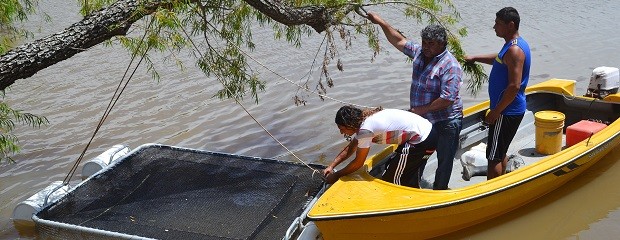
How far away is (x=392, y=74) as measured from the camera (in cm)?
1155

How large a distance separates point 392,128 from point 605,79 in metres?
3.70

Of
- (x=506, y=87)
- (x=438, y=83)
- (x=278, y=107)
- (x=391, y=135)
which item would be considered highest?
(x=438, y=83)

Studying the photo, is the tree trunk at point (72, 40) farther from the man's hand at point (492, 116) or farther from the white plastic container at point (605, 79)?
the white plastic container at point (605, 79)

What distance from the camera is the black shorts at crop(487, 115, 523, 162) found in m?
6.21

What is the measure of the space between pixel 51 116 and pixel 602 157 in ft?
23.7

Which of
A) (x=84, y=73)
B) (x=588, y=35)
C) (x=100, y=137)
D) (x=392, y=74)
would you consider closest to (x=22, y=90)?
(x=84, y=73)

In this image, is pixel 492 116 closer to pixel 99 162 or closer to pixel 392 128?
pixel 392 128

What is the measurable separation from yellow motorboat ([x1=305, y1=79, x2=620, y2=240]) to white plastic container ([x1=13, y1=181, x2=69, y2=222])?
8.23 ft

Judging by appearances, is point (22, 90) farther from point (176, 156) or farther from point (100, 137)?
point (176, 156)

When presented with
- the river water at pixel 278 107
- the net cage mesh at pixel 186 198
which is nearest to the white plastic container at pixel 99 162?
the net cage mesh at pixel 186 198

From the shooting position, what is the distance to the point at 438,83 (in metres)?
5.75

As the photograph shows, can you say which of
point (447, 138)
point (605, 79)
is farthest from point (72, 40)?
point (605, 79)

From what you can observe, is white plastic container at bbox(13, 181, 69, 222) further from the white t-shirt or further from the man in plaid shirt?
the man in plaid shirt

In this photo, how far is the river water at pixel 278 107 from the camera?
7.09m
